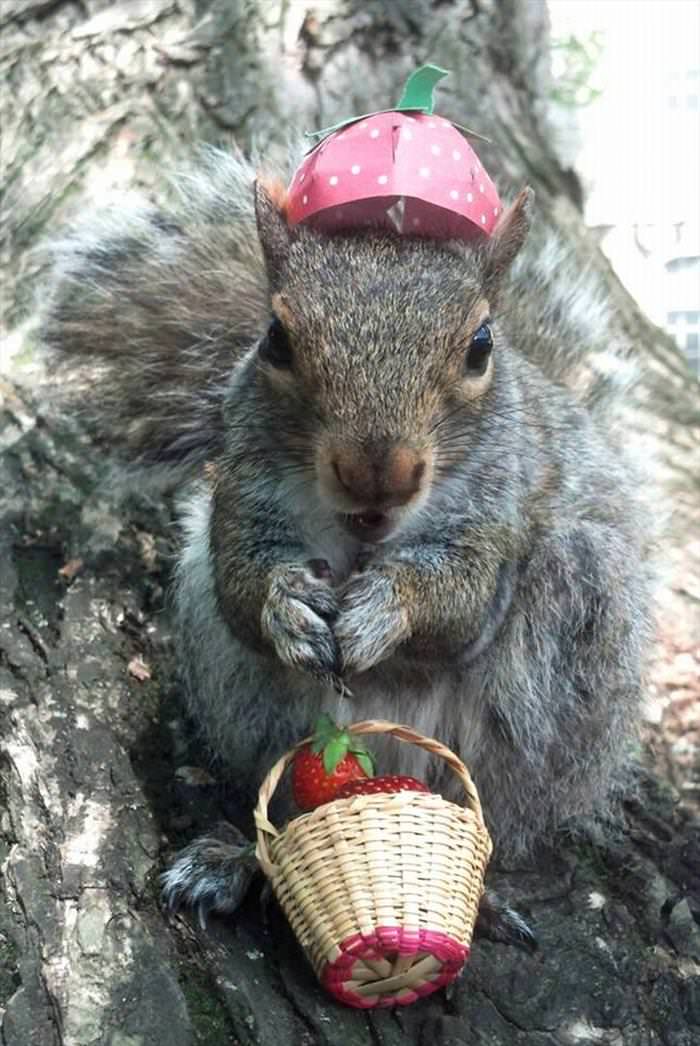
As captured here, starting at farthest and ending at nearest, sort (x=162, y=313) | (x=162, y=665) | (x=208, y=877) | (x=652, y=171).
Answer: (x=652, y=171), (x=162, y=313), (x=162, y=665), (x=208, y=877)

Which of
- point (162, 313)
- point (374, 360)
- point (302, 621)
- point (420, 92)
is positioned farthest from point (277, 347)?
point (162, 313)

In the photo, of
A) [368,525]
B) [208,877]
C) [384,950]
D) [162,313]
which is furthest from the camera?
[162,313]

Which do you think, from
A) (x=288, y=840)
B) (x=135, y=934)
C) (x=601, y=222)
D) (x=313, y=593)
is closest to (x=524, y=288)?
(x=313, y=593)

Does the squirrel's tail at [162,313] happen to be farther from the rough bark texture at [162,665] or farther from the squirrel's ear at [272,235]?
the squirrel's ear at [272,235]

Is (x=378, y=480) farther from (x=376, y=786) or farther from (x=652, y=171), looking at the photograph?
(x=652, y=171)

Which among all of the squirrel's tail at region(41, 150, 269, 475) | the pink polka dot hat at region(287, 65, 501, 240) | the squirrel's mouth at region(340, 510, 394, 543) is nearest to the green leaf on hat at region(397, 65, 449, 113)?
the pink polka dot hat at region(287, 65, 501, 240)
